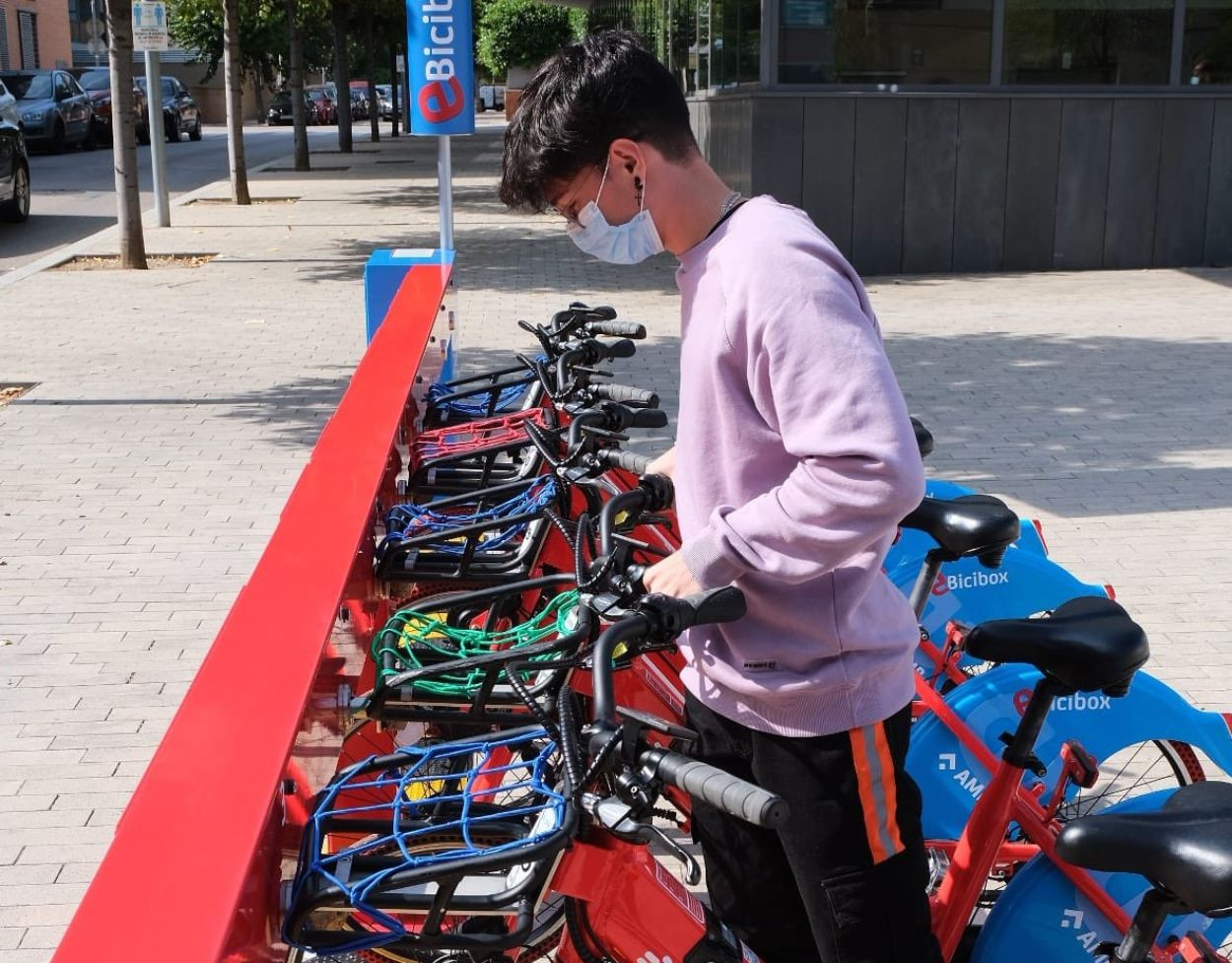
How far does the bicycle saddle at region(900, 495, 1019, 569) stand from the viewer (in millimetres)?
3051

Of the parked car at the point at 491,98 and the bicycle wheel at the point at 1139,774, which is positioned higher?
the parked car at the point at 491,98

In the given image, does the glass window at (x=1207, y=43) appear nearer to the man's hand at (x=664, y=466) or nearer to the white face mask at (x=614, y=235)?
the man's hand at (x=664, y=466)

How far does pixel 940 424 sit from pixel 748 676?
20.2ft

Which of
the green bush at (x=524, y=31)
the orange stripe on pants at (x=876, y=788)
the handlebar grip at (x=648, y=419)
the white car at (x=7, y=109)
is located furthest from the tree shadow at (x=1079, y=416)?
the green bush at (x=524, y=31)

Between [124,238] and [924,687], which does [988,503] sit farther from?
[124,238]

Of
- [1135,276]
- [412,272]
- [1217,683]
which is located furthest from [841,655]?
[1135,276]

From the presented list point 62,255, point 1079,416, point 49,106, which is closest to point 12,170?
point 62,255

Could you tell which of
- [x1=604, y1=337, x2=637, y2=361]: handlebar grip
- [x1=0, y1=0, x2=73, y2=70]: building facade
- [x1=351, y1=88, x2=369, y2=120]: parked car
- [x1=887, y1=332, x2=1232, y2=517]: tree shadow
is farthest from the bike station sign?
[x1=351, y1=88, x2=369, y2=120]: parked car

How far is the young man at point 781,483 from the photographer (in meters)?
1.79

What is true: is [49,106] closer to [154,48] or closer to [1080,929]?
[154,48]

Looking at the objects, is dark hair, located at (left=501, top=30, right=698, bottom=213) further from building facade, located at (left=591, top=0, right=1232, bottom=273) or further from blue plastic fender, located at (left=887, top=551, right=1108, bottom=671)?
building facade, located at (left=591, top=0, right=1232, bottom=273)

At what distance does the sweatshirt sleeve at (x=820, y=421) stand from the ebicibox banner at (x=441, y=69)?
611cm

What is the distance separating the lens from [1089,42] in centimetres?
1328

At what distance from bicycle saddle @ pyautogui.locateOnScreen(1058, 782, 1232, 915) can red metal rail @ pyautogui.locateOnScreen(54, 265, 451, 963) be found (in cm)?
101
